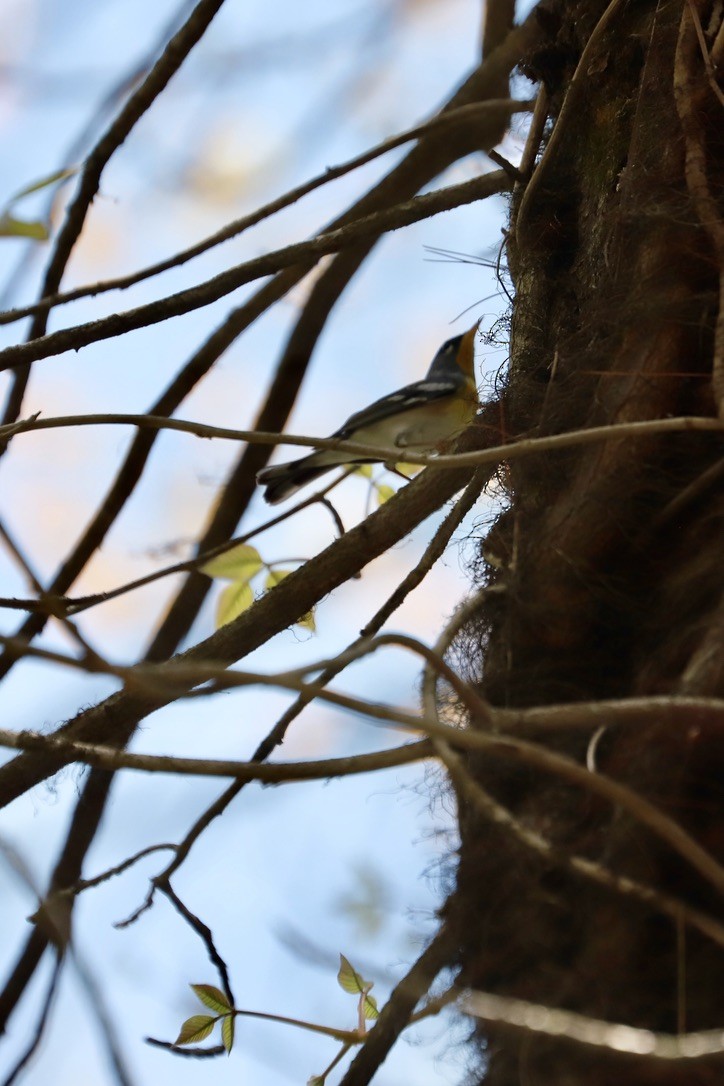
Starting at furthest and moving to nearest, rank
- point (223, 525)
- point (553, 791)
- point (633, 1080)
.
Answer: point (223, 525)
point (553, 791)
point (633, 1080)

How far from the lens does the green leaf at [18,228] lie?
2590 millimetres

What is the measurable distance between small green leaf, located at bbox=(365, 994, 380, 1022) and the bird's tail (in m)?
2.52

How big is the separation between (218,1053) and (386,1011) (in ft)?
1.56

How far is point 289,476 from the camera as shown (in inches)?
185

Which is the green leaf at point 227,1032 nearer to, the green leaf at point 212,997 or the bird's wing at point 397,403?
the green leaf at point 212,997

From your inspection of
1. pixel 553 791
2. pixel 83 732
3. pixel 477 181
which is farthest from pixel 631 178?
pixel 83 732

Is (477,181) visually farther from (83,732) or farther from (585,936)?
(585,936)

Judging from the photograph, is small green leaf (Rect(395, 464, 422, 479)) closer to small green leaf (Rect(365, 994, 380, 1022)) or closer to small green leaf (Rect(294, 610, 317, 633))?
small green leaf (Rect(294, 610, 317, 633))

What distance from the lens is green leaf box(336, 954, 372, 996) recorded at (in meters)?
2.33

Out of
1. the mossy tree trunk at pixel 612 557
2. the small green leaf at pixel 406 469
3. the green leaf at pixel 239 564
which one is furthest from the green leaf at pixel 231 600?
the mossy tree trunk at pixel 612 557

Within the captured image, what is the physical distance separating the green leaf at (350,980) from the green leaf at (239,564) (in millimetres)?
1143

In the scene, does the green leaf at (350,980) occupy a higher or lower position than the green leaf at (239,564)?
→ lower

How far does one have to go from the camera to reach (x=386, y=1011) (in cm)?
195

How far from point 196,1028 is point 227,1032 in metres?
0.06
